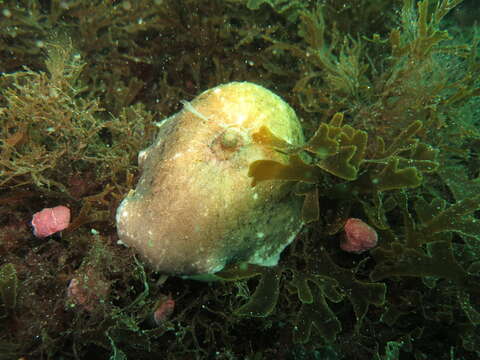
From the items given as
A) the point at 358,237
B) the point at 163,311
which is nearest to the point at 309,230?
the point at 358,237

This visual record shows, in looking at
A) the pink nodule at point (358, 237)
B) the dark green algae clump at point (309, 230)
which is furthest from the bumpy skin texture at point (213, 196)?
the pink nodule at point (358, 237)

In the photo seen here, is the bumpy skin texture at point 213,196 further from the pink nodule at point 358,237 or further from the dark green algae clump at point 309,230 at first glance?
the pink nodule at point 358,237

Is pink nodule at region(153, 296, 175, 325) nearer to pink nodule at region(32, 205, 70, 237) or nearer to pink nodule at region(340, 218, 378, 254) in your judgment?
pink nodule at region(32, 205, 70, 237)

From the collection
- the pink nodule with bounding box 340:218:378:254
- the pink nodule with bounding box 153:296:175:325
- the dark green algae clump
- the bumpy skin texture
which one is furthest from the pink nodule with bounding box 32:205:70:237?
the pink nodule with bounding box 340:218:378:254

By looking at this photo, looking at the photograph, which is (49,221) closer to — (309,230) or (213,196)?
(213,196)

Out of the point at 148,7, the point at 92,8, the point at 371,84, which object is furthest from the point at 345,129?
the point at 92,8

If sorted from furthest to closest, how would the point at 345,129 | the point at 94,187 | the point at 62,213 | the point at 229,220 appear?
1. the point at 94,187
2. the point at 62,213
3. the point at 345,129
4. the point at 229,220

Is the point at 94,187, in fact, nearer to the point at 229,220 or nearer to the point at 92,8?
the point at 229,220
